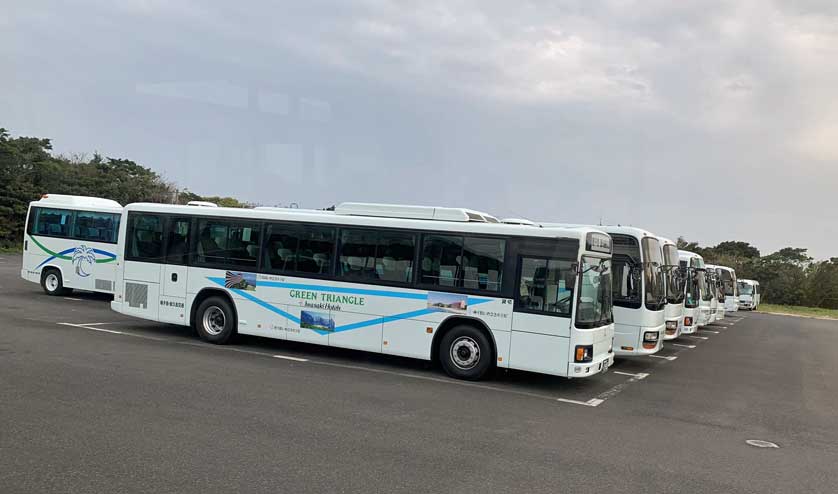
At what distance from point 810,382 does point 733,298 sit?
28.1m

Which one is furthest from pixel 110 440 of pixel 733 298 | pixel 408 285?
pixel 733 298

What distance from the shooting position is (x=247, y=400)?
833cm

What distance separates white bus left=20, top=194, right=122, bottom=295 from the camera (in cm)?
1980

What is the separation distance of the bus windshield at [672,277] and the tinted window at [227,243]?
8811mm

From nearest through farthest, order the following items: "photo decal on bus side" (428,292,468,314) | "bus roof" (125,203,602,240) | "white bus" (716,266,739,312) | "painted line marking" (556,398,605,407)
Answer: "painted line marking" (556,398,605,407)
"bus roof" (125,203,602,240)
"photo decal on bus side" (428,292,468,314)
"white bus" (716,266,739,312)

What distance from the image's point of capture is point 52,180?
160 feet

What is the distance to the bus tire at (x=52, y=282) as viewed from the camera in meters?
20.8

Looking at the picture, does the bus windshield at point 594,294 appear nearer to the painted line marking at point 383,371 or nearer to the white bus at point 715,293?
the painted line marking at point 383,371

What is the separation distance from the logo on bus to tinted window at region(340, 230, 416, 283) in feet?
37.1

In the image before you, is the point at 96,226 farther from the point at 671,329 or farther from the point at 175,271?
the point at 671,329

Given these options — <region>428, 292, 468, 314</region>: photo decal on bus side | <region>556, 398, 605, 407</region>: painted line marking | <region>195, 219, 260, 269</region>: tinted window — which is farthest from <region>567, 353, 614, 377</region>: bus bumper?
<region>195, 219, 260, 269</region>: tinted window

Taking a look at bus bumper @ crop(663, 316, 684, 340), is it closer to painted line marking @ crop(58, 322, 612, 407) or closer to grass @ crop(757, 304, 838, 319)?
painted line marking @ crop(58, 322, 612, 407)

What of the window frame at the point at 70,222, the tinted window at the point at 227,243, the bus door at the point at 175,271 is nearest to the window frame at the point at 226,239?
the tinted window at the point at 227,243

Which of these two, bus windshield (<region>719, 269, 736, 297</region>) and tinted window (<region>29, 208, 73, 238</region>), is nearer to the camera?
tinted window (<region>29, 208, 73, 238</region>)
